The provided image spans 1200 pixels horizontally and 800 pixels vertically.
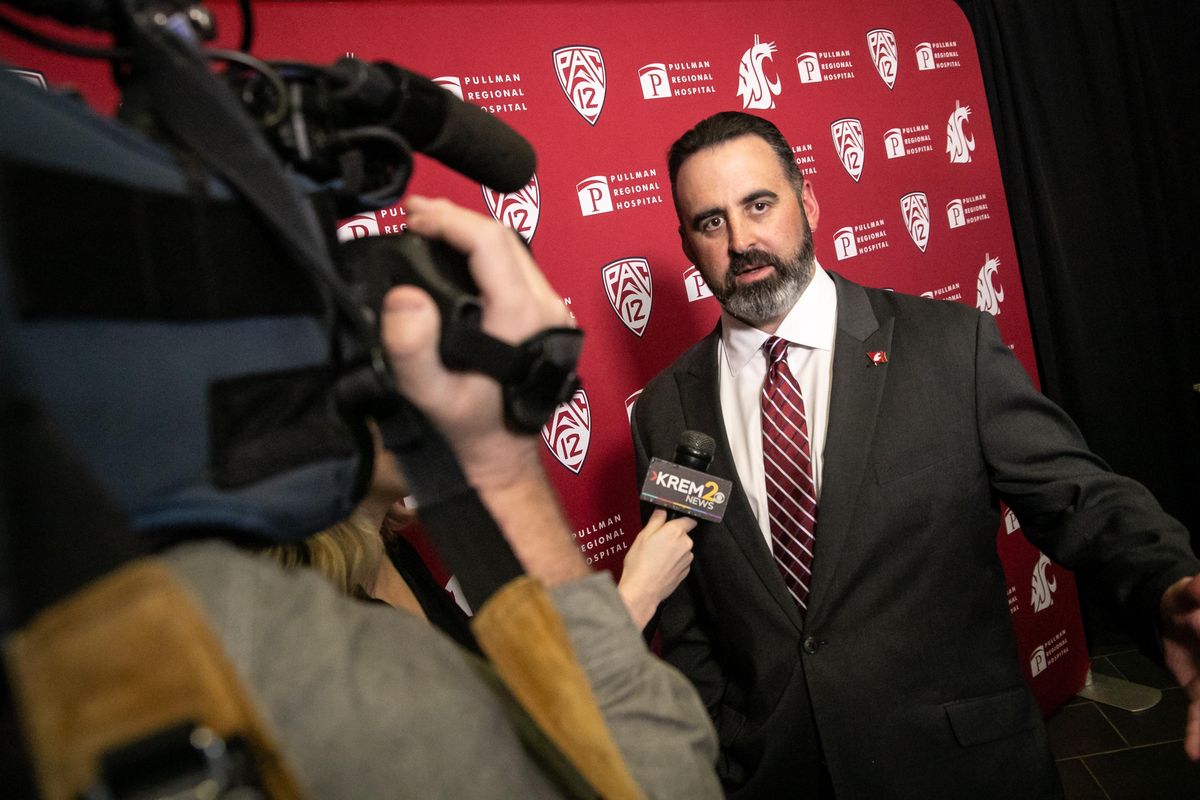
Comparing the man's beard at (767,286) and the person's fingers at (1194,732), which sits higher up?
the man's beard at (767,286)

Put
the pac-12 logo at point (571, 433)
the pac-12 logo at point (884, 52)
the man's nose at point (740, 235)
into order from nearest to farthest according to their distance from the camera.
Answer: the man's nose at point (740, 235) → the pac-12 logo at point (571, 433) → the pac-12 logo at point (884, 52)

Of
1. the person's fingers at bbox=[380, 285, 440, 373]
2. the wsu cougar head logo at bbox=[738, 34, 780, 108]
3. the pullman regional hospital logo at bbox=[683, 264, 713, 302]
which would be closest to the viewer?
the person's fingers at bbox=[380, 285, 440, 373]

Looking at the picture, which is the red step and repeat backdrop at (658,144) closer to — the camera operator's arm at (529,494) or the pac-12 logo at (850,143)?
the pac-12 logo at (850,143)

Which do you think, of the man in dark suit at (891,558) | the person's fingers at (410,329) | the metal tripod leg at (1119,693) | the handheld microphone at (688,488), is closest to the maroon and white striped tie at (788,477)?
the man in dark suit at (891,558)

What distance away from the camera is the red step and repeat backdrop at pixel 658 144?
1.63m

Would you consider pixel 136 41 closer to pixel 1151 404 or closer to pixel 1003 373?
pixel 1003 373

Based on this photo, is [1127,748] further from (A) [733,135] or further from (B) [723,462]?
(A) [733,135]

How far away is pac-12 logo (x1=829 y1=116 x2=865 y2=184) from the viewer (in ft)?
8.09

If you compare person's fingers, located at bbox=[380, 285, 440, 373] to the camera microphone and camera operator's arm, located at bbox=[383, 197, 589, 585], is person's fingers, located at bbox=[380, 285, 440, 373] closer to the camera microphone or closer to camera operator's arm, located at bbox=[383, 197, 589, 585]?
camera operator's arm, located at bbox=[383, 197, 589, 585]

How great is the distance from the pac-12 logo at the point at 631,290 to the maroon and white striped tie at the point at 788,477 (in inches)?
20.4

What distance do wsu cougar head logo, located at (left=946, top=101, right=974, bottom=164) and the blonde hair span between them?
8.86 feet

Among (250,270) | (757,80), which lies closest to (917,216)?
(757,80)

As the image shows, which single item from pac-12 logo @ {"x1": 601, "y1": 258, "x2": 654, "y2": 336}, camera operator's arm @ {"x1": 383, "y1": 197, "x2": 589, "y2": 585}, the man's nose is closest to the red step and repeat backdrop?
pac-12 logo @ {"x1": 601, "y1": 258, "x2": 654, "y2": 336}

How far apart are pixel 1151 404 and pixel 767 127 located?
8.79 ft
